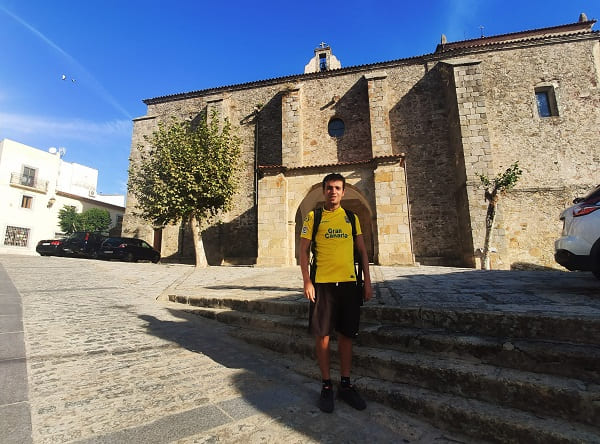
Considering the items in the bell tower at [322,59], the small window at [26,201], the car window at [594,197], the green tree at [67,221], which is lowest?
the car window at [594,197]

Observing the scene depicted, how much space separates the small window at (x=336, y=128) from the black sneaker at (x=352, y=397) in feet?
47.4

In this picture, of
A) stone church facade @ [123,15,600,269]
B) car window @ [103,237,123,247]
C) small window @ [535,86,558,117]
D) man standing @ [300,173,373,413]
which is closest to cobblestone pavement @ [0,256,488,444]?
man standing @ [300,173,373,413]

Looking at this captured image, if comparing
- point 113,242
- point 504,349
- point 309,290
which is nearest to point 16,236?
point 113,242

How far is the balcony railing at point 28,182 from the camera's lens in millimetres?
22875

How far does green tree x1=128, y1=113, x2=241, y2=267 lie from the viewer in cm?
1170

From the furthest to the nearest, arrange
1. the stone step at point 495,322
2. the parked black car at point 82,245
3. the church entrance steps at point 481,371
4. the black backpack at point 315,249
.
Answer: the parked black car at point 82,245
the black backpack at point 315,249
the stone step at point 495,322
the church entrance steps at point 481,371

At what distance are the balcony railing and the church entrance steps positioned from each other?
30458 millimetres

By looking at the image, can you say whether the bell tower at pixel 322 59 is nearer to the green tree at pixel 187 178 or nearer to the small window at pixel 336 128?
the small window at pixel 336 128

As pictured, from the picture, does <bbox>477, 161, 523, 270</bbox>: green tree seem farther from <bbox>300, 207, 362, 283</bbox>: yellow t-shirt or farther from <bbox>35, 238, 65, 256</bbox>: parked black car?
<bbox>35, 238, 65, 256</bbox>: parked black car

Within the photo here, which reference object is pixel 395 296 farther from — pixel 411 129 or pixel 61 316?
pixel 411 129

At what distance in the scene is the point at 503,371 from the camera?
6.30 feet

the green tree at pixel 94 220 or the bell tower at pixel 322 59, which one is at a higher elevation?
the bell tower at pixel 322 59

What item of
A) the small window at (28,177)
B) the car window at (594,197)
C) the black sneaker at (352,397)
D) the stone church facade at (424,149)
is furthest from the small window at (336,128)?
the small window at (28,177)

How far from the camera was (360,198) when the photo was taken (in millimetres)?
11008
